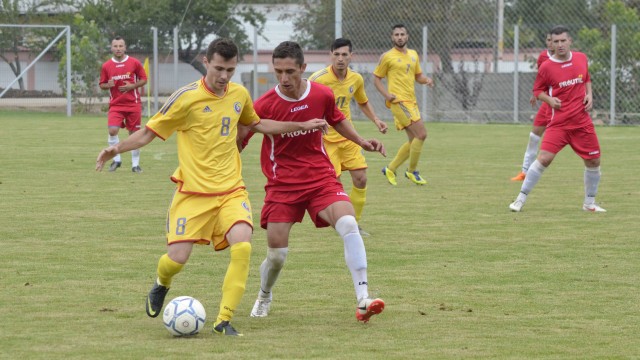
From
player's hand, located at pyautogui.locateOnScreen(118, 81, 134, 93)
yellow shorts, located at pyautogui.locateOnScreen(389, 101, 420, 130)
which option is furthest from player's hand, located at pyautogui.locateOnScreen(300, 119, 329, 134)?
player's hand, located at pyautogui.locateOnScreen(118, 81, 134, 93)

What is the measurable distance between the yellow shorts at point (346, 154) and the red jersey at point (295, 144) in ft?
11.4

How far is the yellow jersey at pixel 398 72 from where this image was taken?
1694cm

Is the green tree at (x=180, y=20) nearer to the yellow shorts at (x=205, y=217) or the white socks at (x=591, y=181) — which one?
the white socks at (x=591, y=181)

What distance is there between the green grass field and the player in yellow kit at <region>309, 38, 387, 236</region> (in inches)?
20.6

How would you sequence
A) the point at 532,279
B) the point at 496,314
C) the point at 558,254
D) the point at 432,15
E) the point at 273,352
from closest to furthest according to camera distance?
the point at 273,352 < the point at 496,314 < the point at 532,279 < the point at 558,254 < the point at 432,15

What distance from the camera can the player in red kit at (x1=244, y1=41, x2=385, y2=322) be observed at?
24.2 feet

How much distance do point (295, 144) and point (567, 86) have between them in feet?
20.1

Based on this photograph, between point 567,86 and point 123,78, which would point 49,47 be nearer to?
point 123,78

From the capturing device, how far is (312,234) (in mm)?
11406

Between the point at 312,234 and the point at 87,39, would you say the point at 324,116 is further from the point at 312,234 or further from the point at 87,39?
the point at 87,39

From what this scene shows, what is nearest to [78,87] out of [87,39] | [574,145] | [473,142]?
[87,39]

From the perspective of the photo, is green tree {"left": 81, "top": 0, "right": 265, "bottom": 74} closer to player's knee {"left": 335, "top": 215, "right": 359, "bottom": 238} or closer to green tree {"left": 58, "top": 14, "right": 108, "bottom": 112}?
green tree {"left": 58, "top": 14, "right": 108, "bottom": 112}

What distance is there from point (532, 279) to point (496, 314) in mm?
1434

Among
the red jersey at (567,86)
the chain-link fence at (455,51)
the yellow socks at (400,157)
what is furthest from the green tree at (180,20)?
the red jersey at (567,86)
